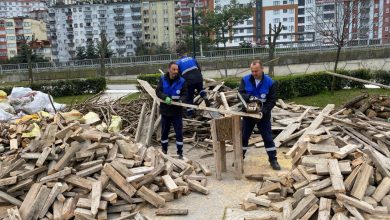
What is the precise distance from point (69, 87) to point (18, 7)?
12800cm

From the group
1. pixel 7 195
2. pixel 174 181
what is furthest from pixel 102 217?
pixel 7 195

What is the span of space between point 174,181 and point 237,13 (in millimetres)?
36467

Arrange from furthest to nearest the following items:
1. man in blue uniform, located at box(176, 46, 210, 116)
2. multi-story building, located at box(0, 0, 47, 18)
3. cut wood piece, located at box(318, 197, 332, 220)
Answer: multi-story building, located at box(0, 0, 47, 18), man in blue uniform, located at box(176, 46, 210, 116), cut wood piece, located at box(318, 197, 332, 220)

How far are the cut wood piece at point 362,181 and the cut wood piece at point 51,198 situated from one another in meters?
4.30

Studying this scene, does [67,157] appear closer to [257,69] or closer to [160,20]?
[257,69]

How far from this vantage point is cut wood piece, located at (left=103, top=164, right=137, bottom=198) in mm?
5652

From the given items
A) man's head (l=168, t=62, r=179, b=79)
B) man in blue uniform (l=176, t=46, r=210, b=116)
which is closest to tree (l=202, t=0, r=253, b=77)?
man in blue uniform (l=176, t=46, r=210, b=116)

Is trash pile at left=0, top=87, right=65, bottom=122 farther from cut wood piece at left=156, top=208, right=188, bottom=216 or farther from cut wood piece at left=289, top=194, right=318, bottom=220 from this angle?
cut wood piece at left=289, top=194, right=318, bottom=220

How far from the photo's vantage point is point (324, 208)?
4871mm

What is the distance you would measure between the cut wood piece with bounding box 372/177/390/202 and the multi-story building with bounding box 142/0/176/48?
77.3m

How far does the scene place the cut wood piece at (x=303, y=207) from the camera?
16.1 feet

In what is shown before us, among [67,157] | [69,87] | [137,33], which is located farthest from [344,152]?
[137,33]

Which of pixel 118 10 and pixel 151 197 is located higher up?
pixel 118 10

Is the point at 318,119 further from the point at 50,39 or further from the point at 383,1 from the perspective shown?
the point at 50,39
